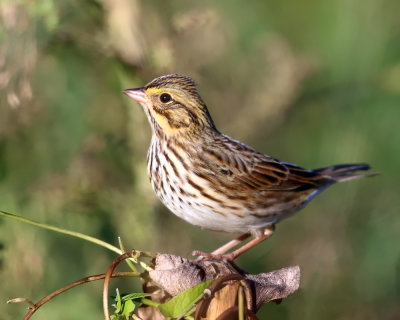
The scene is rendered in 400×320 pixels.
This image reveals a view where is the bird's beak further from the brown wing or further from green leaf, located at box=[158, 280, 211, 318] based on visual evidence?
green leaf, located at box=[158, 280, 211, 318]

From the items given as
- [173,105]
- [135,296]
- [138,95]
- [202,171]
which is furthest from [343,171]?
[135,296]

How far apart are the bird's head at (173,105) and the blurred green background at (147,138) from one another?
544mm

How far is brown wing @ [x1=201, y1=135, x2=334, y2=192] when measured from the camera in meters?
4.02

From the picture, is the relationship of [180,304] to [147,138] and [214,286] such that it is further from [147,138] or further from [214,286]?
[147,138]

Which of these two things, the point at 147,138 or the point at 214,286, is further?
the point at 147,138

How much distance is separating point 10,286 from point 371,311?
265 cm

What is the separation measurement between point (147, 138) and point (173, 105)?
101cm

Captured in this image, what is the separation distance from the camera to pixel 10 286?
13.8 feet

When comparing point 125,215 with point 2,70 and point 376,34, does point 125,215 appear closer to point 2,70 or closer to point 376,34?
point 2,70

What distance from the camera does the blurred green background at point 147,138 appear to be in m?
4.46

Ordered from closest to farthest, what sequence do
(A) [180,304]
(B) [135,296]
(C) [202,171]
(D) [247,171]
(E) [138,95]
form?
(A) [180,304]
(B) [135,296]
(E) [138,95]
(C) [202,171]
(D) [247,171]

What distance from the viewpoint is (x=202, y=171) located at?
393 cm

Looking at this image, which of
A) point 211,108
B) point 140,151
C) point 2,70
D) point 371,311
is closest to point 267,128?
point 211,108

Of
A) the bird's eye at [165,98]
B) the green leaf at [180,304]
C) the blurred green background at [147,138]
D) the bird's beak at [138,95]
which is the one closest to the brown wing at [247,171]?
the bird's eye at [165,98]
